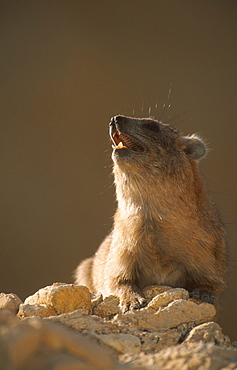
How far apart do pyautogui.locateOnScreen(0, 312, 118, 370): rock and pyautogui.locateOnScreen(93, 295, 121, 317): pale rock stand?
4.05ft

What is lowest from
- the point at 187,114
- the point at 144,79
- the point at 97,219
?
the point at 97,219

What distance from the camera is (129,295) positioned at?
125 inches

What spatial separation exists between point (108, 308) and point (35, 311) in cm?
54

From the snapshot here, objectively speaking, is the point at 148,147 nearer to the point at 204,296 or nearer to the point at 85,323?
the point at 204,296

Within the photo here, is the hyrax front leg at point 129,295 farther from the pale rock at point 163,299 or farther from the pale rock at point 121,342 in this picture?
the pale rock at point 121,342

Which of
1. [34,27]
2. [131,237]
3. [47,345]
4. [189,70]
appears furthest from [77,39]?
[47,345]

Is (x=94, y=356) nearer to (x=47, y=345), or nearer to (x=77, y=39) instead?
(x=47, y=345)

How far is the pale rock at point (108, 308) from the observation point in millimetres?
2855

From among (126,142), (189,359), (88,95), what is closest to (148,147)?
(126,142)

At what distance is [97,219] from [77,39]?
2.91 m

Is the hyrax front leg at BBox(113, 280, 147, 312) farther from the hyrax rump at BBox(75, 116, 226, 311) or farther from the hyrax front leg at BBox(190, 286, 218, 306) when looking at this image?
the hyrax front leg at BBox(190, 286, 218, 306)

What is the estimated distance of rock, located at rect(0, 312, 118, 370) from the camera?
1.43 meters

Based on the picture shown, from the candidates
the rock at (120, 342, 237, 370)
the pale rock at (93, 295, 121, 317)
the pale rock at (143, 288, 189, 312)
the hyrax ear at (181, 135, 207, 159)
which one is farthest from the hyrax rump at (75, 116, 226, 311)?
the rock at (120, 342, 237, 370)

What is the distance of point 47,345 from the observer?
1.56 m
